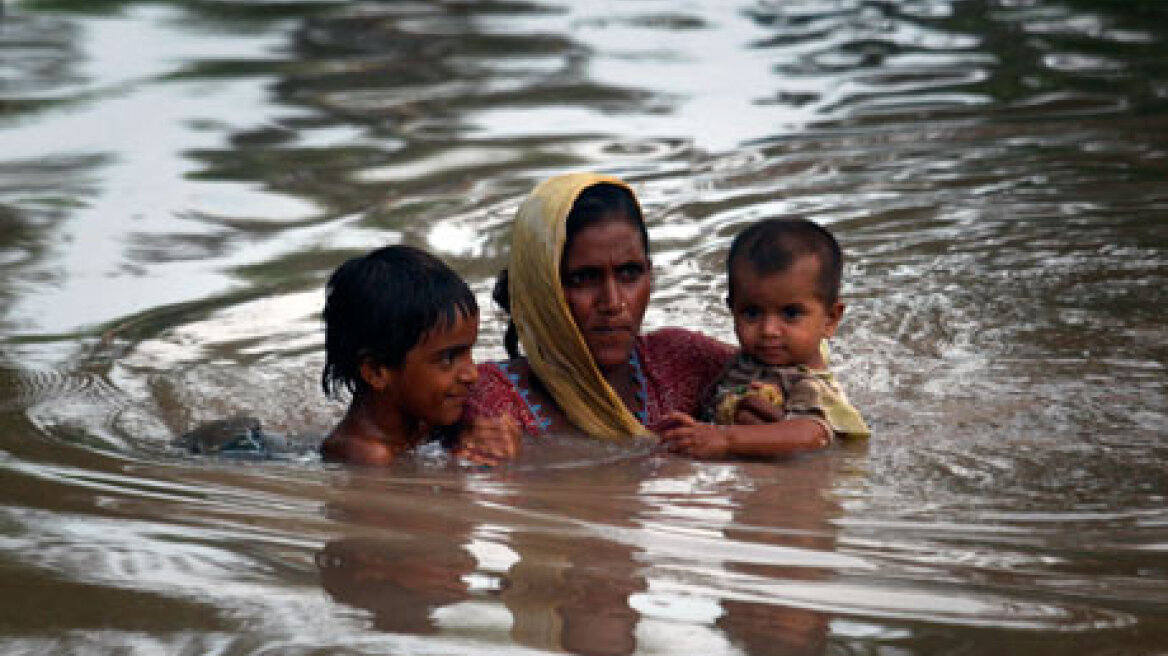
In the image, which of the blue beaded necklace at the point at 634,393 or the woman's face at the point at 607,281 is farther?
the blue beaded necklace at the point at 634,393

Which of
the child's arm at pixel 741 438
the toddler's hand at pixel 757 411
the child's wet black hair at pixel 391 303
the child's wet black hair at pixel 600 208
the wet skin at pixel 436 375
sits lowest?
the child's arm at pixel 741 438

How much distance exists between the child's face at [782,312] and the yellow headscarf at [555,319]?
1.34 ft

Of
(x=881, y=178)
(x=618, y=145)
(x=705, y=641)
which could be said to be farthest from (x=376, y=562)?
(x=618, y=145)

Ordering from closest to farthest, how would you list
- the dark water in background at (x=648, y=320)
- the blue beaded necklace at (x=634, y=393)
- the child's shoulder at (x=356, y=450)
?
the dark water in background at (x=648, y=320) → the child's shoulder at (x=356, y=450) → the blue beaded necklace at (x=634, y=393)

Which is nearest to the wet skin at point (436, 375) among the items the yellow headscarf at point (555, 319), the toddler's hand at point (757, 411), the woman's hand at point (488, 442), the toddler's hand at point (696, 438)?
the woman's hand at point (488, 442)

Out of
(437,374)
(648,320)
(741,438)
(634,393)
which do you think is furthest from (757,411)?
(648,320)

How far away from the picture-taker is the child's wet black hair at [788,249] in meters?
4.79

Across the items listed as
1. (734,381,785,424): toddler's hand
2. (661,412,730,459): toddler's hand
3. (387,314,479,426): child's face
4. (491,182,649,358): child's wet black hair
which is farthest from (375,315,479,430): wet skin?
(734,381,785,424): toddler's hand

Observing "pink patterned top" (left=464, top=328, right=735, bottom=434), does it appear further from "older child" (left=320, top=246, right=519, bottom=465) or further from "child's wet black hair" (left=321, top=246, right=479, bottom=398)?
"child's wet black hair" (left=321, top=246, right=479, bottom=398)

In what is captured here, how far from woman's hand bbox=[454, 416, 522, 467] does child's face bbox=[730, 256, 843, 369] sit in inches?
29.3

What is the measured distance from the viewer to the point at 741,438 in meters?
4.71

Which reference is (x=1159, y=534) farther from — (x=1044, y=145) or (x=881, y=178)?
(x=1044, y=145)

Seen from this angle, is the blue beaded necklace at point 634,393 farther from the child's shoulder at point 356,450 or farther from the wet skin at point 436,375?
the child's shoulder at point 356,450

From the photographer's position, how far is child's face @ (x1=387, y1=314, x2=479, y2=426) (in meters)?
4.48
